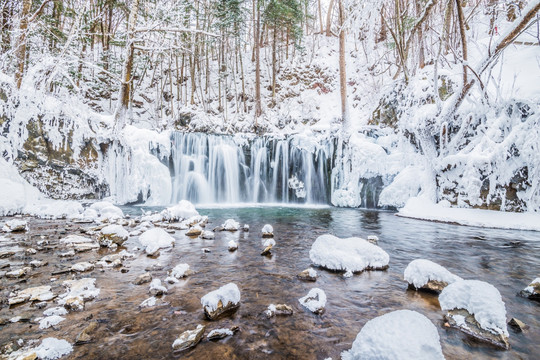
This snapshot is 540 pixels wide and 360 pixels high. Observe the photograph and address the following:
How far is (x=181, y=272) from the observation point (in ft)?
7.93

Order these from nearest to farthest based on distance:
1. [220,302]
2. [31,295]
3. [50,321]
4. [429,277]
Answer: [50,321]
[220,302]
[31,295]
[429,277]

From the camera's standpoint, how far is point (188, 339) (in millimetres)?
1418

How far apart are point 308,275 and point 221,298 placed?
104cm

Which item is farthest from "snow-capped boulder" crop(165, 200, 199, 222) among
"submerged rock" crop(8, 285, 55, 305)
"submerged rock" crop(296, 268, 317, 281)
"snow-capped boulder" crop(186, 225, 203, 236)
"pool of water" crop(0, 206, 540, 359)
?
"submerged rock" crop(296, 268, 317, 281)

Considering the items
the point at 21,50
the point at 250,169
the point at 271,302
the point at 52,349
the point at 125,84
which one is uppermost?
the point at 21,50

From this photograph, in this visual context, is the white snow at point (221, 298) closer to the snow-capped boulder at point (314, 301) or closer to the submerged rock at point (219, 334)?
the submerged rock at point (219, 334)

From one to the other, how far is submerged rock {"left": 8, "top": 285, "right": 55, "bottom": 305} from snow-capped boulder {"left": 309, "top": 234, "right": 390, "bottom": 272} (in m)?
2.49

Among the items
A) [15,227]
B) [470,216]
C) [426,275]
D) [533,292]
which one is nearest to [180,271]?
[426,275]

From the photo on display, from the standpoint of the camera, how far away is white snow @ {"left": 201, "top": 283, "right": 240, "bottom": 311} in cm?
171

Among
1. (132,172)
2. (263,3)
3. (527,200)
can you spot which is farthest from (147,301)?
(263,3)

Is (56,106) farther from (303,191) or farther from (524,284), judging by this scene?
(524,284)

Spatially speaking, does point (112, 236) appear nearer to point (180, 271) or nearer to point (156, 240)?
point (156, 240)

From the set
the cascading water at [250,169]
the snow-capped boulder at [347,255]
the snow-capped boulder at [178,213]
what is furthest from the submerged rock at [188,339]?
the cascading water at [250,169]

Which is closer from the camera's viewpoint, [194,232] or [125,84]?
[194,232]
